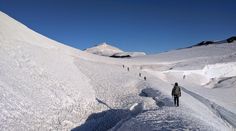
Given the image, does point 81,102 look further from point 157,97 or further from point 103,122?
point 157,97

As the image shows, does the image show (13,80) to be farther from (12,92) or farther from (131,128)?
(131,128)

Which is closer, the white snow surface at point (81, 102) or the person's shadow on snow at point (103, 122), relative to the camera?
the white snow surface at point (81, 102)

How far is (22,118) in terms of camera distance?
20750 mm

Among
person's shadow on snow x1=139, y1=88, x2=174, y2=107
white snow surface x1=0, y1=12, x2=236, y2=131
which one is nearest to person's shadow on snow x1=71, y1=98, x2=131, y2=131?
white snow surface x1=0, y1=12, x2=236, y2=131

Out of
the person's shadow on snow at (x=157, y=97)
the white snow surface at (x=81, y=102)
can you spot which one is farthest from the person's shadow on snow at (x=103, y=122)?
the person's shadow on snow at (x=157, y=97)

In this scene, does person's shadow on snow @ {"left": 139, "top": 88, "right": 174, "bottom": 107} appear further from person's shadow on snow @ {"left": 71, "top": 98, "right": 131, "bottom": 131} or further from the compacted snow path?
person's shadow on snow @ {"left": 71, "top": 98, "right": 131, "bottom": 131}

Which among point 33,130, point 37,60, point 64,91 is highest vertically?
point 37,60

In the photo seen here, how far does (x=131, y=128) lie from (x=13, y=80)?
13174 millimetres

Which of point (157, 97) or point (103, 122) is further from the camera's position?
point (157, 97)

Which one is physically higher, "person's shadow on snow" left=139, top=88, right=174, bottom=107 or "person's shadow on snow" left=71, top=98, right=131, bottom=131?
"person's shadow on snow" left=139, top=88, right=174, bottom=107

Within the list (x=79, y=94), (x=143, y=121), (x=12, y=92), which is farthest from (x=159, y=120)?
(x=79, y=94)

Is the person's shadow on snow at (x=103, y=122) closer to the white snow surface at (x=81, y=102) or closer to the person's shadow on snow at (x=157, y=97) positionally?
the white snow surface at (x=81, y=102)

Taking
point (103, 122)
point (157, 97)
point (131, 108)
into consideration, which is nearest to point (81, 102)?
point (131, 108)

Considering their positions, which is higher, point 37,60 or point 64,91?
point 37,60
